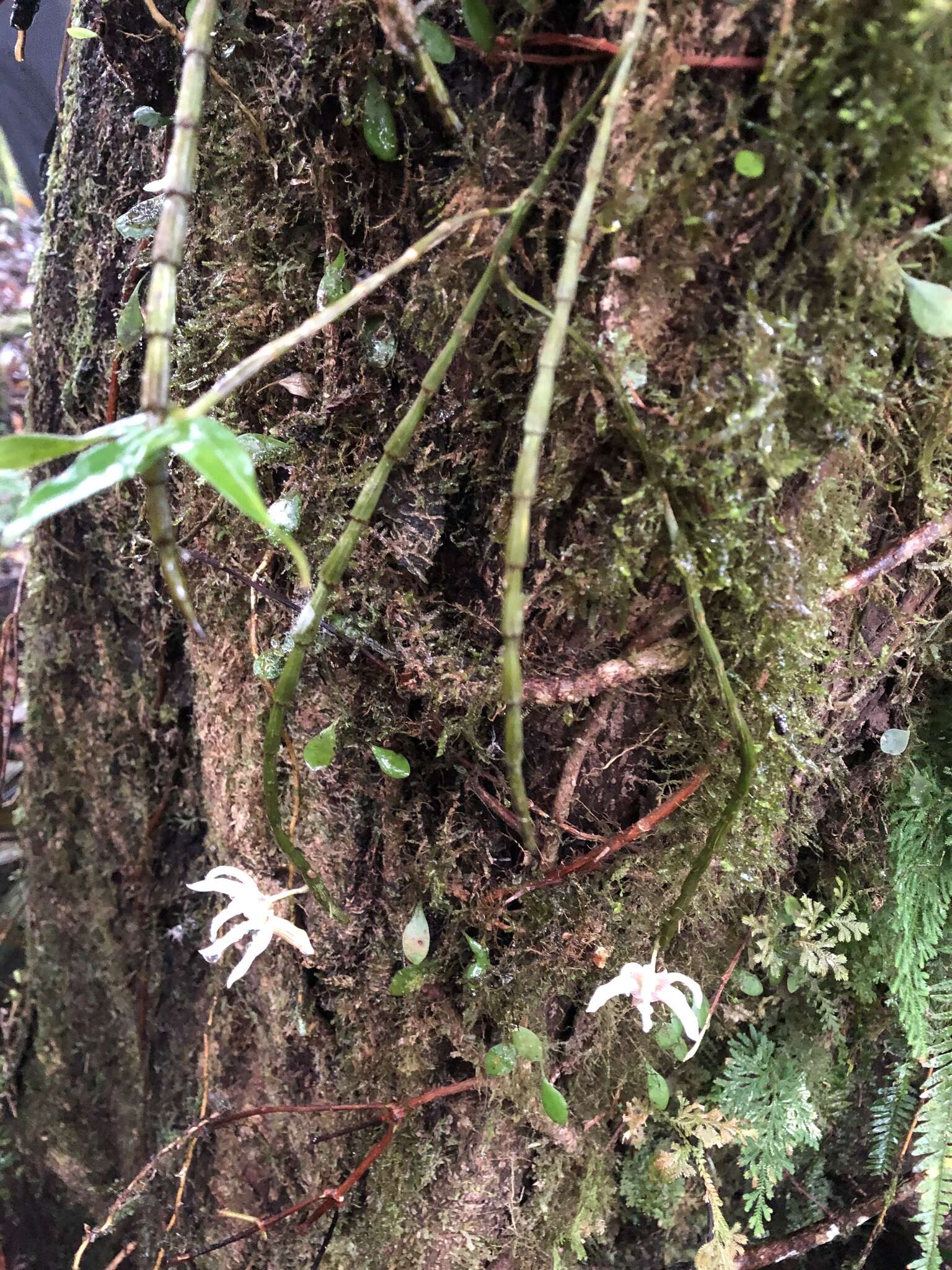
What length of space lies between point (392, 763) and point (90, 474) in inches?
18.9

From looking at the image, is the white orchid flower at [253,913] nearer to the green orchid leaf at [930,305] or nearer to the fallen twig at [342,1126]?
the fallen twig at [342,1126]

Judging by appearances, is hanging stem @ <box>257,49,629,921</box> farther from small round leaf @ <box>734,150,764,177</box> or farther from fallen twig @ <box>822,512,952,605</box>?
fallen twig @ <box>822,512,952,605</box>

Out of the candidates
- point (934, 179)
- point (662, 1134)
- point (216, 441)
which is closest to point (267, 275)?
point (216, 441)

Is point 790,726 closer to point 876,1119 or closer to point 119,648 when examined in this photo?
point 876,1119

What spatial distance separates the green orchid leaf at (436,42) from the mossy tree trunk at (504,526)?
0.10 feet

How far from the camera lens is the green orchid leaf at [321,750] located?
31.8 inches

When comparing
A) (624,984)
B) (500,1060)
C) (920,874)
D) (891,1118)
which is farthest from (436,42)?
(891,1118)

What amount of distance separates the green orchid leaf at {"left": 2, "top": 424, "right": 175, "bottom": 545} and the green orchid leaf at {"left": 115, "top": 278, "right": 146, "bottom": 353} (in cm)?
63

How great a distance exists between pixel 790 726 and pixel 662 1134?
80cm

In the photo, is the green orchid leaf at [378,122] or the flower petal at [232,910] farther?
A: the flower petal at [232,910]

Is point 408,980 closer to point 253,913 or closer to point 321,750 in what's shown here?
point 253,913

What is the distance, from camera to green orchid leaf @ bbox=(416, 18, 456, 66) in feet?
2.08

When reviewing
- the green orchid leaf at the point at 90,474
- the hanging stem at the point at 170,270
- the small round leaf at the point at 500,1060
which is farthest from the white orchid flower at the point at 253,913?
the green orchid leaf at the point at 90,474

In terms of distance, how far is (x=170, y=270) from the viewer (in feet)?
1.71
